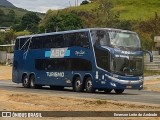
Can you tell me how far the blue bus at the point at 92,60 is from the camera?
97.0 feet

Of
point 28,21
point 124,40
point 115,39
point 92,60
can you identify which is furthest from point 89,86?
point 28,21

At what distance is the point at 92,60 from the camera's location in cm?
3017

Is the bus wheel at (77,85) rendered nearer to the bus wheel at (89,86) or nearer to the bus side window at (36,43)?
the bus wheel at (89,86)

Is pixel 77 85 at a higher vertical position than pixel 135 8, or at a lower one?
lower

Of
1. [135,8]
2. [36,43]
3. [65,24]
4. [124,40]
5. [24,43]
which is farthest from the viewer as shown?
[135,8]

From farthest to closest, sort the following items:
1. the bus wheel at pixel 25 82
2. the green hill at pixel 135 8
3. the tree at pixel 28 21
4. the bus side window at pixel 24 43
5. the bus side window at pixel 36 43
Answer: the tree at pixel 28 21 < the green hill at pixel 135 8 < the bus side window at pixel 24 43 < the bus wheel at pixel 25 82 < the bus side window at pixel 36 43

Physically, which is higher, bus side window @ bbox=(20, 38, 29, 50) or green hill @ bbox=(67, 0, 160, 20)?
green hill @ bbox=(67, 0, 160, 20)

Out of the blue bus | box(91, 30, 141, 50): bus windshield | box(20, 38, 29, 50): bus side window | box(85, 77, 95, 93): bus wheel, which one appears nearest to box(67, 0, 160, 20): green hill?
box(20, 38, 29, 50): bus side window

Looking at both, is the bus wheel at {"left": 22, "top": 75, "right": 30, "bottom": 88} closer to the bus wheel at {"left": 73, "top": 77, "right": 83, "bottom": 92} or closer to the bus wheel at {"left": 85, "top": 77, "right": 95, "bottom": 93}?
the bus wheel at {"left": 73, "top": 77, "right": 83, "bottom": 92}

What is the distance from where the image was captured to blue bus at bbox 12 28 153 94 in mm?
29562

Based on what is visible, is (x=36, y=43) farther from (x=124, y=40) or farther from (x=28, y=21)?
(x=28, y=21)

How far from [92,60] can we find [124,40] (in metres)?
2.24

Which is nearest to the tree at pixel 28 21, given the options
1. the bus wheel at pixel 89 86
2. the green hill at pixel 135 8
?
the green hill at pixel 135 8

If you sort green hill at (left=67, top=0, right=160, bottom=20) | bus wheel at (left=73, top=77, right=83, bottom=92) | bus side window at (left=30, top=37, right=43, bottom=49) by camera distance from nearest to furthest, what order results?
bus wheel at (left=73, top=77, right=83, bottom=92) < bus side window at (left=30, top=37, right=43, bottom=49) < green hill at (left=67, top=0, right=160, bottom=20)
